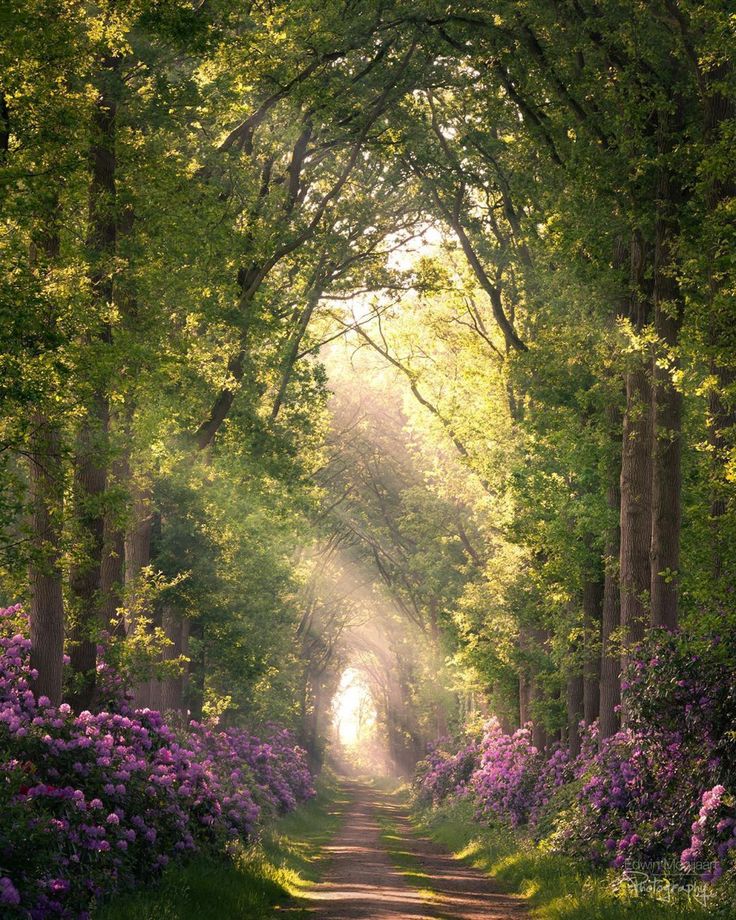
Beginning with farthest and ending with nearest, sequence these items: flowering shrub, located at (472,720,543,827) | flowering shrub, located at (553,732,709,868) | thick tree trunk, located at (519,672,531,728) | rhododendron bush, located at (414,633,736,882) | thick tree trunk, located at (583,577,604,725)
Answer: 1. thick tree trunk, located at (519,672,531,728)
2. flowering shrub, located at (472,720,543,827)
3. thick tree trunk, located at (583,577,604,725)
4. flowering shrub, located at (553,732,709,868)
5. rhododendron bush, located at (414,633,736,882)

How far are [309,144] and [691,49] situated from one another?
14130 mm

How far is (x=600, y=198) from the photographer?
63.3 ft

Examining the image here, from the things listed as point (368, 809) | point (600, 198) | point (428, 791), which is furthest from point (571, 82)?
point (368, 809)

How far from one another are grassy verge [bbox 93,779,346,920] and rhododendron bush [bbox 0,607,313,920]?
0.30 metres

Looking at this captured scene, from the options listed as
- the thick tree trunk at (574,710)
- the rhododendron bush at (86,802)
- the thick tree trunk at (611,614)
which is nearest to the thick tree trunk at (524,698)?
the thick tree trunk at (574,710)

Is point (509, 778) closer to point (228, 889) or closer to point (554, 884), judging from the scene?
point (554, 884)

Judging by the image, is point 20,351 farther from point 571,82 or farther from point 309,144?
point 309,144

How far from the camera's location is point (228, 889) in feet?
49.3

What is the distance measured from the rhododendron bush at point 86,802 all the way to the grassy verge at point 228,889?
30 centimetres

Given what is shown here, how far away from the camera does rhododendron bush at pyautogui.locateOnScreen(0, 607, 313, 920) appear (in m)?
10.4

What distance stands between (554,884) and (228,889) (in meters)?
4.95

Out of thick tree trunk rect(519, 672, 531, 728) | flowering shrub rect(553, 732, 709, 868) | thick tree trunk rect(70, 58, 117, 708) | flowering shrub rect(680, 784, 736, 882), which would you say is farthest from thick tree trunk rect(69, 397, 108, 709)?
thick tree trunk rect(519, 672, 531, 728)

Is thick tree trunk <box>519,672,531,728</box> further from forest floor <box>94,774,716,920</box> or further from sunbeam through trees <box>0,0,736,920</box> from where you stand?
forest floor <box>94,774,716,920</box>

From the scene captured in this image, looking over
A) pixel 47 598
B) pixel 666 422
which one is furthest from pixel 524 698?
pixel 47 598
